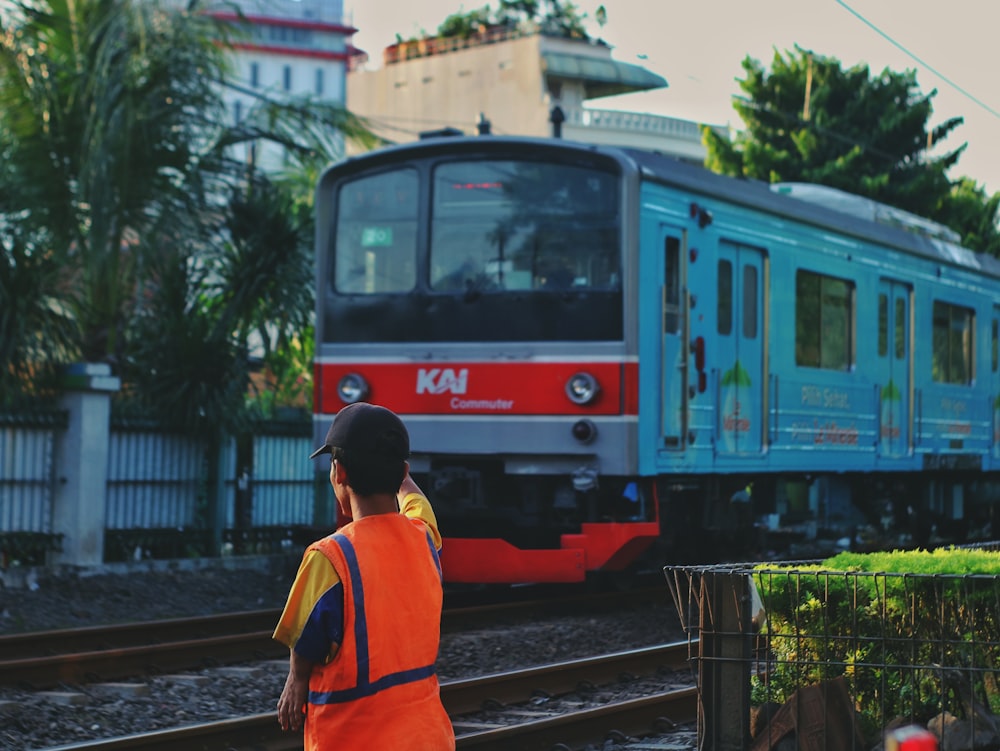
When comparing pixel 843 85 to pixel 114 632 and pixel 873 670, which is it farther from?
pixel 873 670

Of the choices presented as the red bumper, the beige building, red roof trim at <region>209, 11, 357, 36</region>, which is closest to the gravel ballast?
the red bumper

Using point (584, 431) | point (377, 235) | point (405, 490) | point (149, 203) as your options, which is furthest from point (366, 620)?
point (149, 203)

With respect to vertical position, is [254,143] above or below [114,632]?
above

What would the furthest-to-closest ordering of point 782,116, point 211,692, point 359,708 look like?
point 782,116 → point 211,692 → point 359,708

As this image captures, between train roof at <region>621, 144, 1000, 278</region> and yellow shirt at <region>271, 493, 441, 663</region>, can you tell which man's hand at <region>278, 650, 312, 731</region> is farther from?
train roof at <region>621, 144, 1000, 278</region>

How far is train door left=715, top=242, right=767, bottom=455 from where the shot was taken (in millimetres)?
12242

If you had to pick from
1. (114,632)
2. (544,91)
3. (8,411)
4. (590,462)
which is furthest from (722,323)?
(544,91)

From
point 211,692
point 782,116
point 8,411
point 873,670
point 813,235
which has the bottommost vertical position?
point 211,692

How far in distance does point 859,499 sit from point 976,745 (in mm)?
10783

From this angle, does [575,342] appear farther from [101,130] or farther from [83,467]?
[101,130]

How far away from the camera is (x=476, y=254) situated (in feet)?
38.5

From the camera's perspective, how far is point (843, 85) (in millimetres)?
32812

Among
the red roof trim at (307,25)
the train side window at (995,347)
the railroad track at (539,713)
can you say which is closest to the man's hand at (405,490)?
the railroad track at (539,713)

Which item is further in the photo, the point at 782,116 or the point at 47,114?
the point at 782,116
